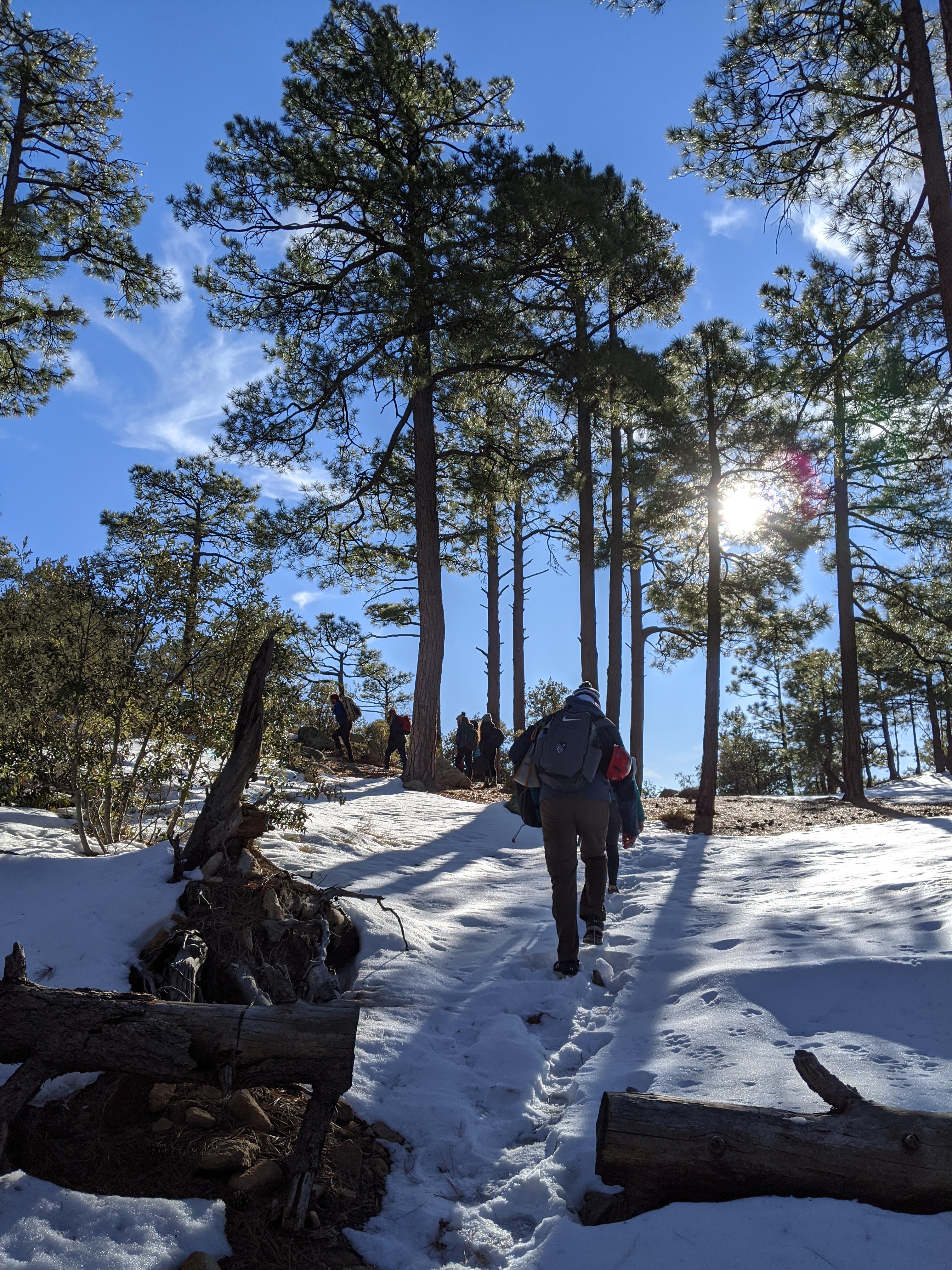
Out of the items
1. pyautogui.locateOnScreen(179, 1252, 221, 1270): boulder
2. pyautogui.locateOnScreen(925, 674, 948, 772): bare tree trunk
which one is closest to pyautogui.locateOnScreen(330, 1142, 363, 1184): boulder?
pyautogui.locateOnScreen(179, 1252, 221, 1270): boulder

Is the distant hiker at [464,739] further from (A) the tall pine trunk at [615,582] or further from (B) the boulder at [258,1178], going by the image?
(B) the boulder at [258,1178]

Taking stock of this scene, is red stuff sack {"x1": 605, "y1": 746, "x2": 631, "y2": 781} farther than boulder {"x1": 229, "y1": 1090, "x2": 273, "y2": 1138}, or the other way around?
red stuff sack {"x1": 605, "y1": 746, "x2": 631, "y2": 781}

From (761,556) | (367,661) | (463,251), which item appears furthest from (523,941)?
(367,661)

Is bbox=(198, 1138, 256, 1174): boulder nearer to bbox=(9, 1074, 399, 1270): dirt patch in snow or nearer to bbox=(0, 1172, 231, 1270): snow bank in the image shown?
bbox=(9, 1074, 399, 1270): dirt patch in snow

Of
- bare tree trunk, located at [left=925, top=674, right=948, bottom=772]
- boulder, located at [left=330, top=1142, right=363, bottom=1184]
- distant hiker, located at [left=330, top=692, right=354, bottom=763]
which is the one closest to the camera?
boulder, located at [left=330, top=1142, right=363, bottom=1184]

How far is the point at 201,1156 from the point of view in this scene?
2.50 m

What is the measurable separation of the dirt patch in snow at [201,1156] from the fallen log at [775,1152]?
2.75 ft

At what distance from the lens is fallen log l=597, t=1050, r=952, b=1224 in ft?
6.68

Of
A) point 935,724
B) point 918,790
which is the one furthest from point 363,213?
point 935,724

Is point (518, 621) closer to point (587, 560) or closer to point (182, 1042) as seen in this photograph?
point (587, 560)

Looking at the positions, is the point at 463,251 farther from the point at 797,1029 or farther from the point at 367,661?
the point at 367,661

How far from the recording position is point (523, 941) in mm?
5164

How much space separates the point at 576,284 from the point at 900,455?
6125mm

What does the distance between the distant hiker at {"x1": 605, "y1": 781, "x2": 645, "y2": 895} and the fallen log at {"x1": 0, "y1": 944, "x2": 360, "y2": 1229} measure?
4.01 metres
